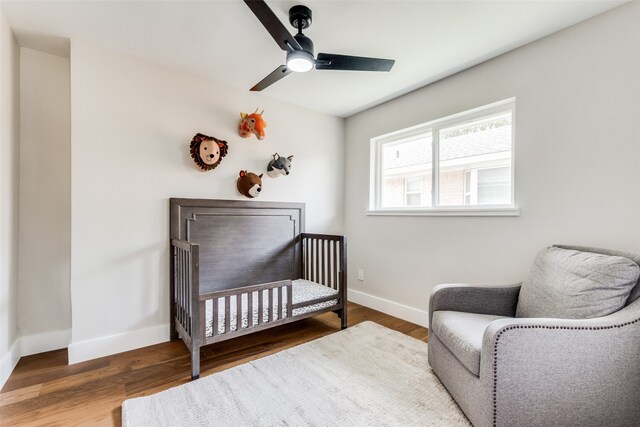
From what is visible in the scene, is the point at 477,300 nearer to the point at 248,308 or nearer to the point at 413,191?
the point at 413,191

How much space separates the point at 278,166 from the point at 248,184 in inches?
15.0

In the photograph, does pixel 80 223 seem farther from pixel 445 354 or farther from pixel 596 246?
pixel 596 246

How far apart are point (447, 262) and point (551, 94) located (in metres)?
1.46

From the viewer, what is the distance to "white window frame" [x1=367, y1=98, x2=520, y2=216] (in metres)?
2.18

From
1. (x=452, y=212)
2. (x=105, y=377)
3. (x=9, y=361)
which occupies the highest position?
(x=452, y=212)

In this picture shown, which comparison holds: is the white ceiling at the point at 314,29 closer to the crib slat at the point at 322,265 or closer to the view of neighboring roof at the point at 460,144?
the view of neighboring roof at the point at 460,144

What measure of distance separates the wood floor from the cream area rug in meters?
0.13

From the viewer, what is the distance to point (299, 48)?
5.16 feet

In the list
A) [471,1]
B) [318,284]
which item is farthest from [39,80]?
[471,1]

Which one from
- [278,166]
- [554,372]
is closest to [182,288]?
[278,166]

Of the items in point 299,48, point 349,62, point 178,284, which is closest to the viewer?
point 299,48

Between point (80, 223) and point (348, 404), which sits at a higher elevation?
point (80, 223)

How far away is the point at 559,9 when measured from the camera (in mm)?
1709

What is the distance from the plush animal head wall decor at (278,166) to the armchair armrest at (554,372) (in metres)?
2.26
